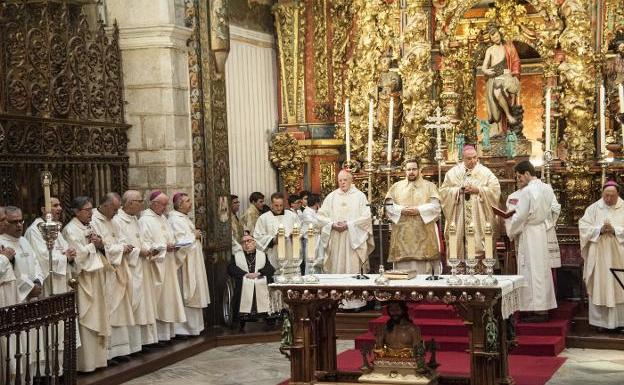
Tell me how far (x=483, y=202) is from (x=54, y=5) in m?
5.47

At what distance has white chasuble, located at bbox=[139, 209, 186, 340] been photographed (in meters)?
13.3

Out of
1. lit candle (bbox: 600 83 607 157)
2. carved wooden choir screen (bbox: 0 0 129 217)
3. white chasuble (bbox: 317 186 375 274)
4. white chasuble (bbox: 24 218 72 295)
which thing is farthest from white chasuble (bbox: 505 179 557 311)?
white chasuble (bbox: 24 218 72 295)

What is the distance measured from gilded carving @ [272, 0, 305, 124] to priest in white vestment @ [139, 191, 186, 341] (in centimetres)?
448

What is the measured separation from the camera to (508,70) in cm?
1606

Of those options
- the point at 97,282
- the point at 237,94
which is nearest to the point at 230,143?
the point at 237,94

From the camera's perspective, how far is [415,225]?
46.3 ft

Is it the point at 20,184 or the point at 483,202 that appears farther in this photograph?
the point at 483,202

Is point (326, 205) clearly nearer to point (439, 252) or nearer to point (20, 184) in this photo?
point (439, 252)

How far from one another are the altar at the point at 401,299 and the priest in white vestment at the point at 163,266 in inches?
108

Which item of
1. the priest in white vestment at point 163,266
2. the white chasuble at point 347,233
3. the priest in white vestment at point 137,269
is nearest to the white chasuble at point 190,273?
the priest in white vestment at point 163,266

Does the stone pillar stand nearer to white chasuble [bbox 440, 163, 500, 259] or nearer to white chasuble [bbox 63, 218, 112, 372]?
white chasuble [bbox 63, 218, 112, 372]

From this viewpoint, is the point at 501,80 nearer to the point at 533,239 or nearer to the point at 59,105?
the point at 533,239

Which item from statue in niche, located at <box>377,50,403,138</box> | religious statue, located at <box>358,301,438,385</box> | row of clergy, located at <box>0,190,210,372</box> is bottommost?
religious statue, located at <box>358,301,438,385</box>

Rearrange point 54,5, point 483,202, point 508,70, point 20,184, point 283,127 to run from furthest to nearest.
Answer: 1. point 283,127
2. point 508,70
3. point 483,202
4. point 54,5
5. point 20,184
